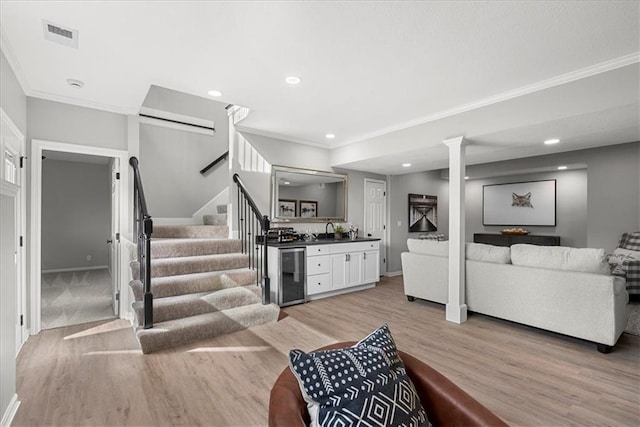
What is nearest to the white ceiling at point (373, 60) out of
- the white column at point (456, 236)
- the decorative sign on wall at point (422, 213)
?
the white column at point (456, 236)

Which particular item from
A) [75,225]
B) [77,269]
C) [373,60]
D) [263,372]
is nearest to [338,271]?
[263,372]

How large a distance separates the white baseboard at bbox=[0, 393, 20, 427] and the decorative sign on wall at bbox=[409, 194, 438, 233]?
6.67m

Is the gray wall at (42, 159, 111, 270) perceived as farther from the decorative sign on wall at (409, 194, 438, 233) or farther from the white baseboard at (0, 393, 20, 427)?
the decorative sign on wall at (409, 194, 438, 233)

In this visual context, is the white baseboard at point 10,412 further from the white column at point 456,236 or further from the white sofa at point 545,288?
the white sofa at point 545,288

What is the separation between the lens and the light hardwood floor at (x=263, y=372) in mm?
1980

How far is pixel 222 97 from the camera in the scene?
3416 millimetres

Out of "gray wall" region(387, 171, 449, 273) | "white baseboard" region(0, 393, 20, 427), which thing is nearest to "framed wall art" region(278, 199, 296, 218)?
"gray wall" region(387, 171, 449, 273)

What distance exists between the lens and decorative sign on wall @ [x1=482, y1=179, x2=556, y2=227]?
21.1 feet

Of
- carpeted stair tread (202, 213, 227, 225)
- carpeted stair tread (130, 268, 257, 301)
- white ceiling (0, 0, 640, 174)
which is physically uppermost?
white ceiling (0, 0, 640, 174)

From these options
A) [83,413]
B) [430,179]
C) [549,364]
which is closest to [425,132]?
[549,364]

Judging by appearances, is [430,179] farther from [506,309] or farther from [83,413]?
[83,413]

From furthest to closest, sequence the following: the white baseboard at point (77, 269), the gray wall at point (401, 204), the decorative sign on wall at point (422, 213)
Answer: the decorative sign on wall at point (422, 213) < the gray wall at point (401, 204) < the white baseboard at point (77, 269)

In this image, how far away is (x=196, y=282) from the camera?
3.61 metres

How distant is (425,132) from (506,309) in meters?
2.39
